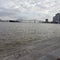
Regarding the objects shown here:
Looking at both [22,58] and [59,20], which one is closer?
[22,58]

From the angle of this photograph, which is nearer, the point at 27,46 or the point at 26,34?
the point at 27,46

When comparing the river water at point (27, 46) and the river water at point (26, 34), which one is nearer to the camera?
the river water at point (27, 46)

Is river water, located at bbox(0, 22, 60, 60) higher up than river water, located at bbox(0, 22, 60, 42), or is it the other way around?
river water, located at bbox(0, 22, 60, 60)

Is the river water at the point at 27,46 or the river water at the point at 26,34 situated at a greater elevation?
the river water at the point at 27,46

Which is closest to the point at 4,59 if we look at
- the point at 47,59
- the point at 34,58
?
the point at 34,58

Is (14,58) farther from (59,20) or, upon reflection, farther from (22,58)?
(59,20)

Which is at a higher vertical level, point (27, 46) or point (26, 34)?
point (27, 46)

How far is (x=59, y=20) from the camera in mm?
192250

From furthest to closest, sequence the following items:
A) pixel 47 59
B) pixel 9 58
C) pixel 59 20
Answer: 1. pixel 59 20
2. pixel 9 58
3. pixel 47 59

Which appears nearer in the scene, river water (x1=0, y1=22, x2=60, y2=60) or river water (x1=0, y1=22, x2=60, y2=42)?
river water (x1=0, y1=22, x2=60, y2=60)

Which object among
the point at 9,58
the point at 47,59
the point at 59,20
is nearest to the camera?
the point at 47,59

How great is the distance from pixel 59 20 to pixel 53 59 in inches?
7421

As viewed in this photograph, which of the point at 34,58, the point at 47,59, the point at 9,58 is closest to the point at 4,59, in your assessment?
the point at 9,58

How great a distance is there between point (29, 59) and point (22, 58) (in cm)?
52
